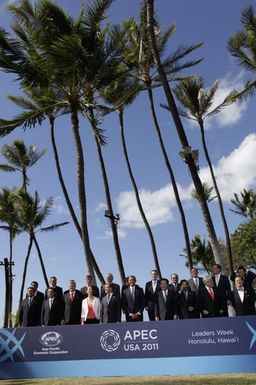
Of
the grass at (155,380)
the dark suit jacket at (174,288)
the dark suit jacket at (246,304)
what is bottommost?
the grass at (155,380)

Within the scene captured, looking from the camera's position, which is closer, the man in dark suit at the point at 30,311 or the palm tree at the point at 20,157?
the man in dark suit at the point at 30,311

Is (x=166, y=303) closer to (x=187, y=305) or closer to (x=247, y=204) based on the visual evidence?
(x=187, y=305)

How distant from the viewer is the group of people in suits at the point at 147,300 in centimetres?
1010

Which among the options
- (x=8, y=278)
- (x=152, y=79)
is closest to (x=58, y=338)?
(x=152, y=79)

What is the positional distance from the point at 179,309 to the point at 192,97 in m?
14.7

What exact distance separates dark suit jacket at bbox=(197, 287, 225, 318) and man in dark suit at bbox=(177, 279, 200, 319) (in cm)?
12

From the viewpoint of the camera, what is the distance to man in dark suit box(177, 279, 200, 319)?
10.2 meters

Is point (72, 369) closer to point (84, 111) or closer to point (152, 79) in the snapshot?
point (84, 111)

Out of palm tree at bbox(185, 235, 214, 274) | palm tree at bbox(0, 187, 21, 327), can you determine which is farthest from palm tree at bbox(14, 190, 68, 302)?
palm tree at bbox(185, 235, 214, 274)

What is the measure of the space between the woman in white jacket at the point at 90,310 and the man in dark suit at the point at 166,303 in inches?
54.2

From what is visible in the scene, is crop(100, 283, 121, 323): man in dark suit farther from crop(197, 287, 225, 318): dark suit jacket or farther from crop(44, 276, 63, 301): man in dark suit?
crop(197, 287, 225, 318): dark suit jacket

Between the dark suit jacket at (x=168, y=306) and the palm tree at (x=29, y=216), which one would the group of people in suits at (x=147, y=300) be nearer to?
the dark suit jacket at (x=168, y=306)

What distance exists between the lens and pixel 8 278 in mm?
30953

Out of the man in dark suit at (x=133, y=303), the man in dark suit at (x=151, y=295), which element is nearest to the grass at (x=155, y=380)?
the man in dark suit at (x=133, y=303)
